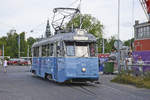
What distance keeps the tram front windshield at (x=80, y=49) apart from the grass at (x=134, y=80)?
3.27m

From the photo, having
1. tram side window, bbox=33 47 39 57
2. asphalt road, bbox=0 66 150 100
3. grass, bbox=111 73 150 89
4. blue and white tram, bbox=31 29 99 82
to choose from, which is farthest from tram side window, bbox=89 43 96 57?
tram side window, bbox=33 47 39 57

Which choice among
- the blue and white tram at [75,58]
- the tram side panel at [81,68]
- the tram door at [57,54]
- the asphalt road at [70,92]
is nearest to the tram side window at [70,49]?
the blue and white tram at [75,58]

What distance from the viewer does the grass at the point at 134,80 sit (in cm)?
1747

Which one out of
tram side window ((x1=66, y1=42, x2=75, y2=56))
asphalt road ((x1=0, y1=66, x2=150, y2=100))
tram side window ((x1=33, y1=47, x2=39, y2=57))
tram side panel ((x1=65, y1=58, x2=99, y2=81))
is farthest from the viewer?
tram side window ((x1=33, y1=47, x2=39, y2=57))

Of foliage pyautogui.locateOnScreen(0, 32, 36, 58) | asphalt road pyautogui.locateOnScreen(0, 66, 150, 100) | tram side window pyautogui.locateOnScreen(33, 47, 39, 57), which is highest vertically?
foliage pyautogui.locateOnScreen(0, 32, 36, 58)

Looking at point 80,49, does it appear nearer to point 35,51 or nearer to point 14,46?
point 35,51

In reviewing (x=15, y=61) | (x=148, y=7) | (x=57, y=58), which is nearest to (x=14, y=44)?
(x=15, y=61)

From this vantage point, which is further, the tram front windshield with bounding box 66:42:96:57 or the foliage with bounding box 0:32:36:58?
the foliage with bounding box 0:32:36:58

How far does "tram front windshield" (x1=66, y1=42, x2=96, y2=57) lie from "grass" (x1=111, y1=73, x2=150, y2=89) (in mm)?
3268

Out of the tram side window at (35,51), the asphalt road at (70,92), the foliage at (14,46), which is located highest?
the foliage at (14,46)

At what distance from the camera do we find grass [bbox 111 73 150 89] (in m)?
17.5

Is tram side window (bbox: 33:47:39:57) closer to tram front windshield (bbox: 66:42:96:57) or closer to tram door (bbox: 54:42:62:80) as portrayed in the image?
tram door (bbox: 54:42:62:80)

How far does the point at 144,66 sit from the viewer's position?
21375 mm

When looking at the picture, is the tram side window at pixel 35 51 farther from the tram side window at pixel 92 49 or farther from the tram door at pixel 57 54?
the tram side window at pixel 92 49
